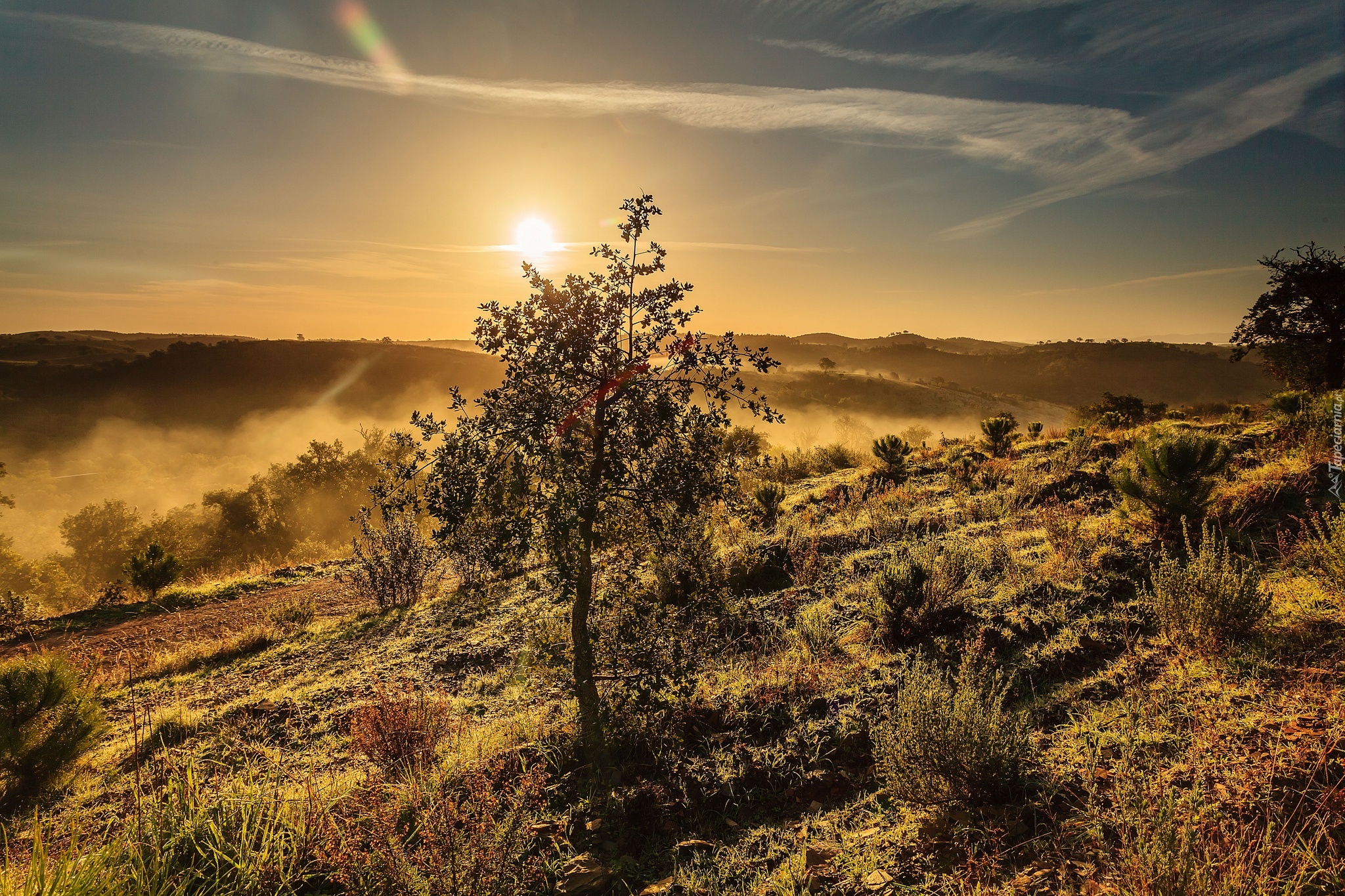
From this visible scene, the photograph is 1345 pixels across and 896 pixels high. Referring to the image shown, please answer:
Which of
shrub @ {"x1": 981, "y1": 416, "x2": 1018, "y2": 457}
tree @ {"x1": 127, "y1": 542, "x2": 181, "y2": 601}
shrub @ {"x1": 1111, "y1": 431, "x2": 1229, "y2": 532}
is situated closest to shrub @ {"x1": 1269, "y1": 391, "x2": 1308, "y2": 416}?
shrub @ {"x1": 981, "y1": 416, "x2": 1018, "y2": 457}

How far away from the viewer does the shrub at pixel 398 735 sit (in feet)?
15.6

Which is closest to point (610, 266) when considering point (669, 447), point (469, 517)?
point (669, 447)

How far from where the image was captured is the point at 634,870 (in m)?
3.60

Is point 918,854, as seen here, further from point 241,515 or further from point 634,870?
point 241,515

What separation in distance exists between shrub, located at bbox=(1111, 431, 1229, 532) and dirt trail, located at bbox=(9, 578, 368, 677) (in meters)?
14.4

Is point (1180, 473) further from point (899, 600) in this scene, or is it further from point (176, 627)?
point (176, 627)

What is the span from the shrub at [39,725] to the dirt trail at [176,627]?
13.1 ft

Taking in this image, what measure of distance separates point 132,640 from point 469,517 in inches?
463

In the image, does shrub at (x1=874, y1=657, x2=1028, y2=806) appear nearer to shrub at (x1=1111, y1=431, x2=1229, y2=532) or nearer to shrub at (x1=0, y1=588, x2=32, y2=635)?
shrub at (x1=1111, y1=431, x2=1229, y2=532)

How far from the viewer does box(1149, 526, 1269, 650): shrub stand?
164 inches

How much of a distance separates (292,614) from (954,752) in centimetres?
1326

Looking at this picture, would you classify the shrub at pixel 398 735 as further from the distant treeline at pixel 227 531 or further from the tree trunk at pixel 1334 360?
the tree trunk at pixel 1334 360

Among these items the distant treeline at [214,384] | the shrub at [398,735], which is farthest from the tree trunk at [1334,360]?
the distant treeline at [214,384]

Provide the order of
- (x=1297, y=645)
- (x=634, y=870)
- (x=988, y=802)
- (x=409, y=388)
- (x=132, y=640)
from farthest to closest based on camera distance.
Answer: (x=409, y=388), (x=132, y=640), (x=1297, y=645), (x=634, y=870), (x=988, y=802)
